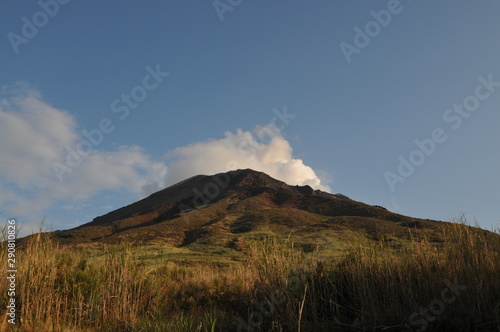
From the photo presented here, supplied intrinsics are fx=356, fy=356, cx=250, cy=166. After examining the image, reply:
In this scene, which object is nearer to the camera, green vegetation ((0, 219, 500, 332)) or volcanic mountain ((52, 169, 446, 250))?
green vegetation ((0, 219, 500, 332))

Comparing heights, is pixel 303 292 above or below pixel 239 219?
below

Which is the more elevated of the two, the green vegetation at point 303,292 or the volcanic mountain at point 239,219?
the volcanic mountain at point 239,219

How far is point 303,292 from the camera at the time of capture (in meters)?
5.95

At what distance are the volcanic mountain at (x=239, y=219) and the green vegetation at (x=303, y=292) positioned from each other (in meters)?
14.1

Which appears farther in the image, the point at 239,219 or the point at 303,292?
the point at 239,219

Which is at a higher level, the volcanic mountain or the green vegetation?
the volcanic mountain

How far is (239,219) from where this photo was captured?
46.5 meters

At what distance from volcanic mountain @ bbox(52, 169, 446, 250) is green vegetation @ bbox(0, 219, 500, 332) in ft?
46.2

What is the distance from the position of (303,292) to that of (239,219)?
1610 inches

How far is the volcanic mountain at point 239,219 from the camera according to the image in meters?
35.8

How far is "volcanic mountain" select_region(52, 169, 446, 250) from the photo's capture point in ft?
117

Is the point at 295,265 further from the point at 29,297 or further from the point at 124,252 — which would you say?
the point at 29,297

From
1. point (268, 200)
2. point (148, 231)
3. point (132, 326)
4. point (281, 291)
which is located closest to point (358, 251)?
point (281, 291)

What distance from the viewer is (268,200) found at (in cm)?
5991
